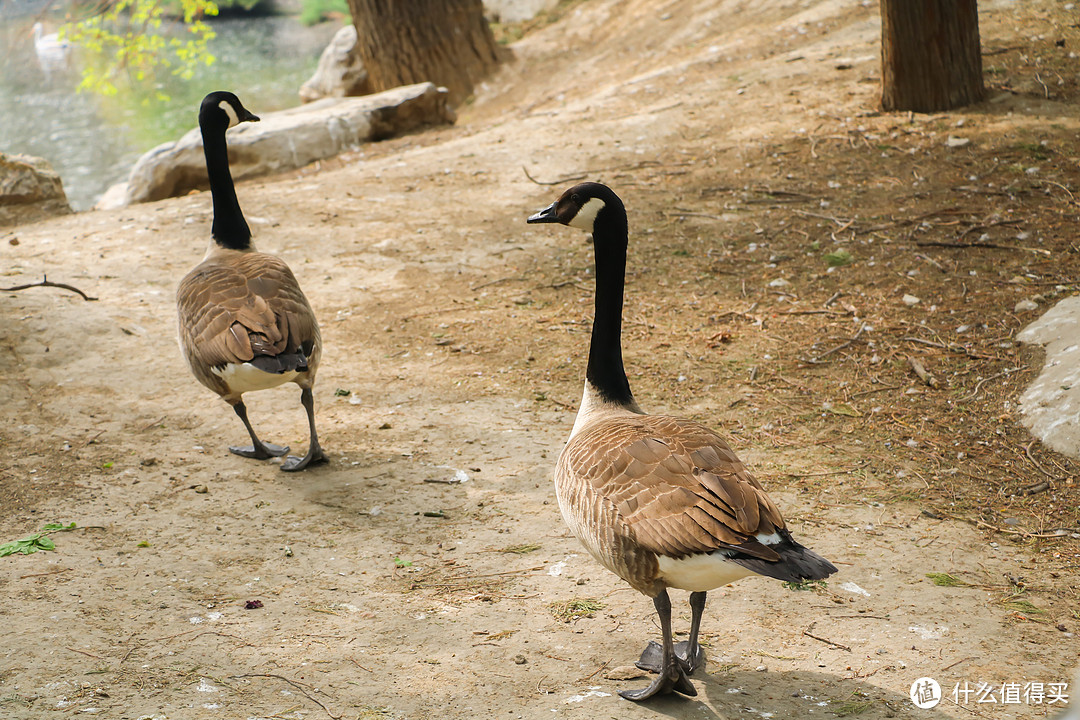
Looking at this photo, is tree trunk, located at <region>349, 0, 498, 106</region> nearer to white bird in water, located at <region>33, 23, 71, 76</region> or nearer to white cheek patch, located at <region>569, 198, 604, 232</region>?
white cheek patch, located at <region>569, 198, 604, 232</region>

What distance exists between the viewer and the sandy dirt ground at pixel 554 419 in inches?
130

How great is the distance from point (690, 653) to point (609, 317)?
1524mm

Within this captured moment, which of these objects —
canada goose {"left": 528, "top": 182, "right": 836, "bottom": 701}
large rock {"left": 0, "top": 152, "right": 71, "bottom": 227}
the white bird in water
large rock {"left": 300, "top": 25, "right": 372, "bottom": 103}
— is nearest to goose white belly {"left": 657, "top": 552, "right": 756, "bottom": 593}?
canada goose {"left": 528, "top": 182, "right": 836, "bottom": 701}

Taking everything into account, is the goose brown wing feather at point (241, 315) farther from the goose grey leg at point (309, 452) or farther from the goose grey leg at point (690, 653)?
the goose grey leg at point (690, 653)

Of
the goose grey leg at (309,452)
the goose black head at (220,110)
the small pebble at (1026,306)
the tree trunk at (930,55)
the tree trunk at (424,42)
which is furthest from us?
the tree trunk at (424,42)

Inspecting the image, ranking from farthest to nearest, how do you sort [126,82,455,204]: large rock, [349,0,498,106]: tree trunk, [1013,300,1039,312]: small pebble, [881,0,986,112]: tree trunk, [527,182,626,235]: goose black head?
1. [349,0,498,106]: tree trunk
2. [126,82,455,204]: large rock
3. [881,0,986,112]: tree trunk
4. [1013,300,1039,312]: small pebble
5. [527,182,626,235]: goose black head

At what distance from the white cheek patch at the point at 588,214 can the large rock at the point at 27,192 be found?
8.63m

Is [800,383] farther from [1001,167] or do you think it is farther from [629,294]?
[1001,167]

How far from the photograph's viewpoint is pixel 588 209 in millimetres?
3826

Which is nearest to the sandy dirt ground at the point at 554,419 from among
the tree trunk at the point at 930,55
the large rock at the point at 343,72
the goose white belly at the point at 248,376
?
the tree trunk at the point at 930,55

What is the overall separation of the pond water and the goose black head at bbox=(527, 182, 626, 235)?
455 inches

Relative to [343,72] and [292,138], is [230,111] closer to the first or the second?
[292,138]

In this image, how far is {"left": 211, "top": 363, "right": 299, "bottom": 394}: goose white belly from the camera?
4.52 m

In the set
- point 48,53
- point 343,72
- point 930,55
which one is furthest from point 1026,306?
point 48,53
